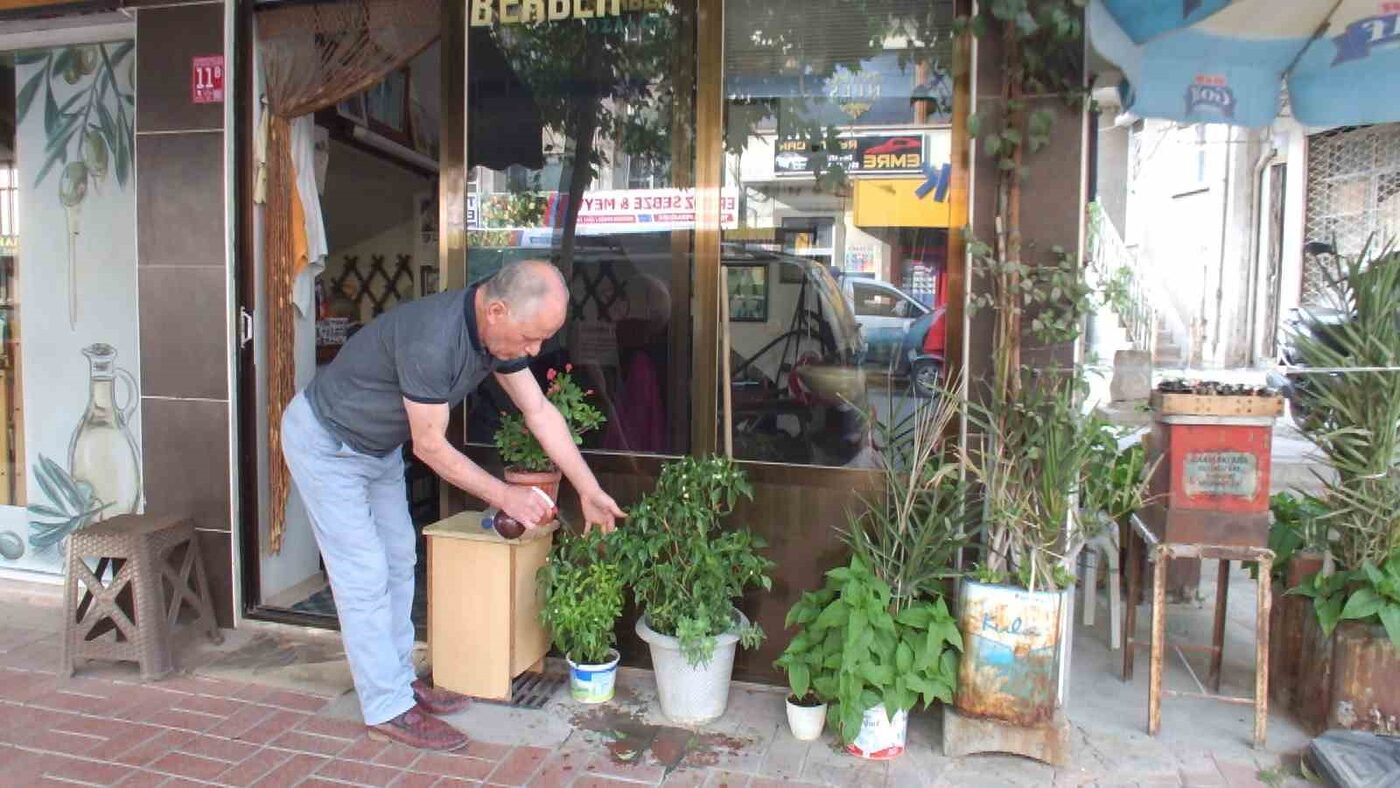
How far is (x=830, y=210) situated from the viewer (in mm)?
3703

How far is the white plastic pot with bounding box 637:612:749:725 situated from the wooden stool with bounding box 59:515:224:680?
1.92 meters

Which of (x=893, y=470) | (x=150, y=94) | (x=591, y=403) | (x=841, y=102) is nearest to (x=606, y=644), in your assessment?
(x=591, y=403)

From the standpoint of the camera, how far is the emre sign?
3.93 m

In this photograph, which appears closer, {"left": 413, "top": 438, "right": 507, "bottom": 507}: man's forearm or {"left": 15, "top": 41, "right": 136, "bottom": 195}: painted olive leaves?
{"left": 413, "top": 438, "right": 507, "bottom": 507}: man's forearm

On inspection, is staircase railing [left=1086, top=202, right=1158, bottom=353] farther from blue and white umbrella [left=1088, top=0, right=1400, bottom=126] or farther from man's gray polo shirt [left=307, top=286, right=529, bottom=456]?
man's gray polo shirt [left=307, top=286, right=529, bottom=456]

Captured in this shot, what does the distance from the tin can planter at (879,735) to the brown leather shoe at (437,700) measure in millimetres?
1417

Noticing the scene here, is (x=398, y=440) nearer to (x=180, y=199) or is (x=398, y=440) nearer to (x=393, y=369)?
(x=393, y=369)

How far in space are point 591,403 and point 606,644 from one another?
0.95 meters

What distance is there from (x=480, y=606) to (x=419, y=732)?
48cm

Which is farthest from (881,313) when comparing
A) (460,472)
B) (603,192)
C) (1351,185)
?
(1351,185)

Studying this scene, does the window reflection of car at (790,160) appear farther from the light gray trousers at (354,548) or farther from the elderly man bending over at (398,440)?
the light gray trousers at (354,548)

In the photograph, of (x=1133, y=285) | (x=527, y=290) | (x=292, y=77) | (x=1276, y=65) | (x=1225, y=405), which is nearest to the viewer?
(x=527, y=290)

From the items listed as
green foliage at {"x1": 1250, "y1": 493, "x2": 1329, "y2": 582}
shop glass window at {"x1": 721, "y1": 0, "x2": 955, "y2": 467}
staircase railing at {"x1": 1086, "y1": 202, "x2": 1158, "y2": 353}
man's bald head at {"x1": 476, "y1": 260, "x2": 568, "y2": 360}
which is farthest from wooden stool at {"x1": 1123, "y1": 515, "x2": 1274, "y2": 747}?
staircase railing at {"x1": 1086, "y1": 202, "x2": 1158, "y2": 353}

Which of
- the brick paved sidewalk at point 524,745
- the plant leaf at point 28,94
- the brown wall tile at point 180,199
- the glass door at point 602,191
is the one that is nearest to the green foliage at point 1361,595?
the brick paved sidewalk at point 524,745
